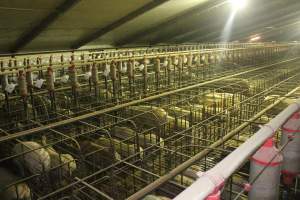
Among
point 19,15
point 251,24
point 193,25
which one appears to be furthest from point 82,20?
point 251,24

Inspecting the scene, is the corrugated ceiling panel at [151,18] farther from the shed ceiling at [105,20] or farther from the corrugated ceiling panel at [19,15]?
the corrugated ceiling panel at [19,15]

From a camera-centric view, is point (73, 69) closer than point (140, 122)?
Yes

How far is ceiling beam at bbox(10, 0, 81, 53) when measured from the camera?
18.1ft

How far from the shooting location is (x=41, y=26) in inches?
249

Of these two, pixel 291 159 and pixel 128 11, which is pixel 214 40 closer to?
pixel 128 11

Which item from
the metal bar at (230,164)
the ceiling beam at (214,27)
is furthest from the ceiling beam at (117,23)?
the metal bar at (230,164)

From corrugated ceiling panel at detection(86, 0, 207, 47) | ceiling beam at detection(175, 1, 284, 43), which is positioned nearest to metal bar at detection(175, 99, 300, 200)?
corrugated ceiling panel at detection(86, 0, 207, 47)

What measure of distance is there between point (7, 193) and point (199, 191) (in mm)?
2571

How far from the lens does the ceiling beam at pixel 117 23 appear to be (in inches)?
261

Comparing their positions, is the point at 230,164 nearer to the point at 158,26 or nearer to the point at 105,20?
the point at 105,20

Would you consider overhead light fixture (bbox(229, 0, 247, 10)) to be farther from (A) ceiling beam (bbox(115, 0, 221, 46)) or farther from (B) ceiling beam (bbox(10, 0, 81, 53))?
(B) ceiling beam (bbox(10, 0, 81, 53))

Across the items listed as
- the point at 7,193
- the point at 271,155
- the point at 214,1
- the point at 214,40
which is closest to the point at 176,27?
the point at 214,1

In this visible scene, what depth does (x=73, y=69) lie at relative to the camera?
3.55 m

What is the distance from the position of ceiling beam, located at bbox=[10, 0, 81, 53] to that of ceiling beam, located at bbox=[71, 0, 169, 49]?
1.82 m
